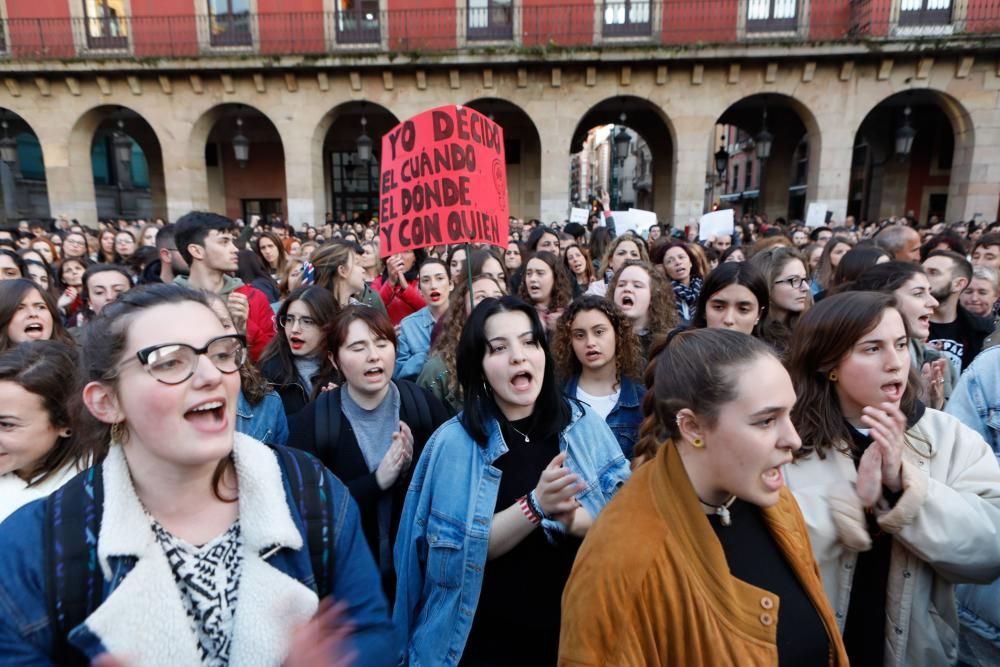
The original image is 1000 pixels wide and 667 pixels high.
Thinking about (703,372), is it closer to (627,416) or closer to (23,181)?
(627,416)

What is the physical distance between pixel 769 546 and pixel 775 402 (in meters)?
0.45

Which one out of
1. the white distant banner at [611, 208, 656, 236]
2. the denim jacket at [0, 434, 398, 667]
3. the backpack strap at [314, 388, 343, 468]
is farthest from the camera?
the white distant banner at [611, 208, 656, 236]

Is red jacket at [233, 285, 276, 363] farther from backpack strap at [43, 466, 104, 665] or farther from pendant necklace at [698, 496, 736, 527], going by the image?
pendant necklace at [698, 496, 736, 527]

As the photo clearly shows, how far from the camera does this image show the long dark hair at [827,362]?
6.82 feet

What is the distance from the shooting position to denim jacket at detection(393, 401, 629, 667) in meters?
2.15

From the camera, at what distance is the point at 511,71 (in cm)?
1563

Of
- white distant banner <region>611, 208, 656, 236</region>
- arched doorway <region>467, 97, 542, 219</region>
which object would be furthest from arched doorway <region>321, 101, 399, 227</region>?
white distant banner <region>611, 208, 656, 236</region>

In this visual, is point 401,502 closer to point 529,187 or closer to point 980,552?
point 980,552

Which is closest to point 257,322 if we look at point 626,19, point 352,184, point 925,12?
point 626,19

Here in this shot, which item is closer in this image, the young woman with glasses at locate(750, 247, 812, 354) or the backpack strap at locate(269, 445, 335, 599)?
the backpack strap at locate(269, 445, 335, 599)

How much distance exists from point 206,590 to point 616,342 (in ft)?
8.21

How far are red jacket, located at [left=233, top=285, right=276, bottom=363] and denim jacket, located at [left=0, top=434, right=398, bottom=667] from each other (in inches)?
117

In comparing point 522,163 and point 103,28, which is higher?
point 103,28

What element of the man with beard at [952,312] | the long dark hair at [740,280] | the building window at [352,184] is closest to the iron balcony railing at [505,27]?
the building window at [352,184]
